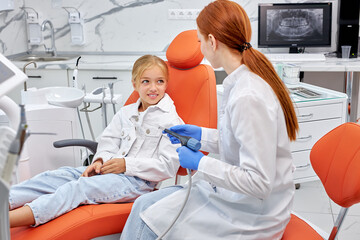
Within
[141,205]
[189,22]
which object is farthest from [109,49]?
[141,205]

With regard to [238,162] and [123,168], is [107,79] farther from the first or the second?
[238,162]

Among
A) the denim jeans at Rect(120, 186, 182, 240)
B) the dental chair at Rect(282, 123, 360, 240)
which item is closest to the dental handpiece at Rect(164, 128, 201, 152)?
the denim jeans at Rect(120, 186, 182, 240)

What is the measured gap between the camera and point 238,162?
55.9 inches

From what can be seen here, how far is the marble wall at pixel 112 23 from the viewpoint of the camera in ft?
12.7

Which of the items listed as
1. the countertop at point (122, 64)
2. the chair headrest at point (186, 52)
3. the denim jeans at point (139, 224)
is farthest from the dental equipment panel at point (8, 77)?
the countertop at point (122, 64)

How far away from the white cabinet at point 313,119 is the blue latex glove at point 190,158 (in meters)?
1.37

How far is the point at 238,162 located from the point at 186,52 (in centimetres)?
84

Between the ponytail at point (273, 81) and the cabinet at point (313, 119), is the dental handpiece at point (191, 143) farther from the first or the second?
the cabinet at point (313, 119)

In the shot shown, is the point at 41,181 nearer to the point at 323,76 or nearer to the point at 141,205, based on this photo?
the point at 141,205

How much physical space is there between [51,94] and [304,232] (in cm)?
137

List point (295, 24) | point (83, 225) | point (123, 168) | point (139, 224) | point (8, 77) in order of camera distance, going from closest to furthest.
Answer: point (8, 77) → point (139, 224) → point (83, 225) → point (123, 168) → point (295, 24)

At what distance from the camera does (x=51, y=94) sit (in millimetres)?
2238

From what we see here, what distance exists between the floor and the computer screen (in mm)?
1186

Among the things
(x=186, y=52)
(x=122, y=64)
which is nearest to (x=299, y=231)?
(x=186, y=52)
